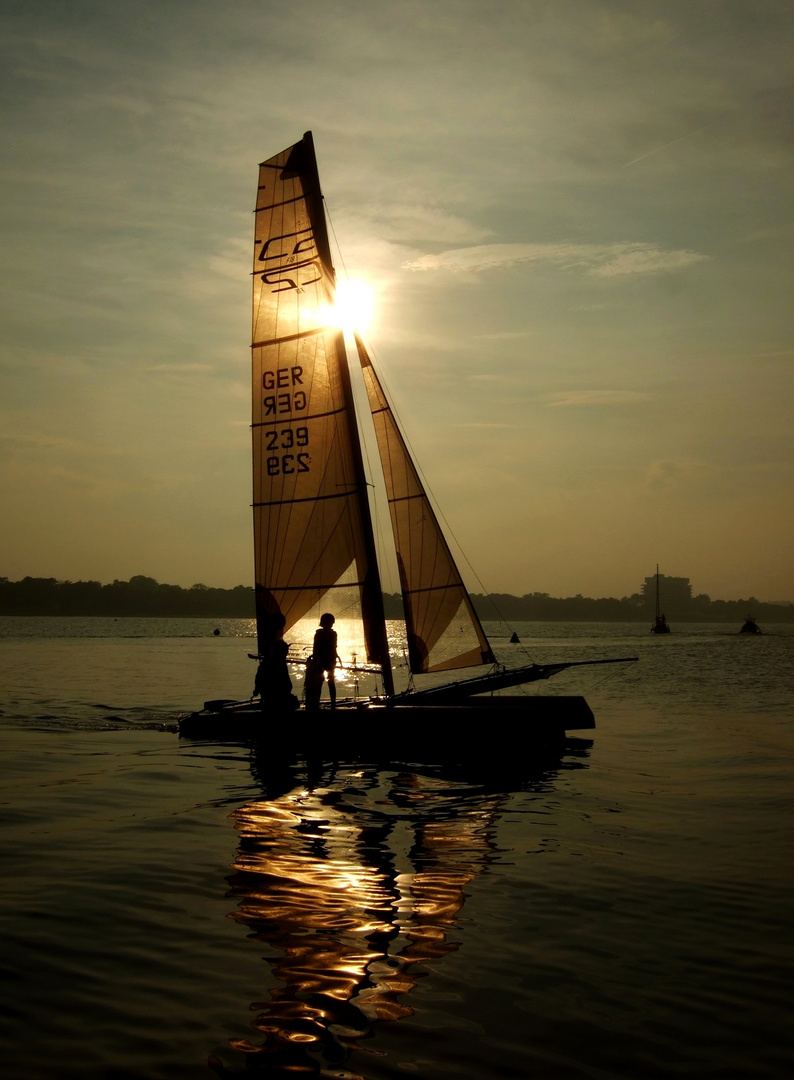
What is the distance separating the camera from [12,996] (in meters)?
6.24

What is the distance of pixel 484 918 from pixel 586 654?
6413 centimetres

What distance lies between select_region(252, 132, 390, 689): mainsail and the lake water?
4155 mm

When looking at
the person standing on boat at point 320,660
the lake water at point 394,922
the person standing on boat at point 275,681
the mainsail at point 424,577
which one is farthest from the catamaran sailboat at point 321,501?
the lake water at point 394,922

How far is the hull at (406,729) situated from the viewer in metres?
16.6

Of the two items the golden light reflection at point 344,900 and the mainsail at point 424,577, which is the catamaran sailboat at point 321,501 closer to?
the mainsail at point 424,577

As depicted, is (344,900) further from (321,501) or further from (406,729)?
(321,501)

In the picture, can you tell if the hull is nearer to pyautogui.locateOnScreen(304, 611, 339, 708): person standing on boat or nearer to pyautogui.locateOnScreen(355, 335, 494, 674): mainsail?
pyautogui.locateOnScreen(304, 611, 339, 708): person standing on boat

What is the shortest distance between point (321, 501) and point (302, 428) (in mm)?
1620

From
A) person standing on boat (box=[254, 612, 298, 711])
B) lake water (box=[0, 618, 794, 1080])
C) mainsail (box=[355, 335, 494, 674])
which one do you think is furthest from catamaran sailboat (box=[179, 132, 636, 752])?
lake water (box=[0, 618, 794, 1080])

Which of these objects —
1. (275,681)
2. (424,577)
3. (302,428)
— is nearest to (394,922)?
(275,681)

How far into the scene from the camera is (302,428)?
775 inches

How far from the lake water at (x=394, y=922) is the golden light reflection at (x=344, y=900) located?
3cm

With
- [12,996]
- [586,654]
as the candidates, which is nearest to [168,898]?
[12,996]

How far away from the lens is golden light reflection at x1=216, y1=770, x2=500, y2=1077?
589 cm
